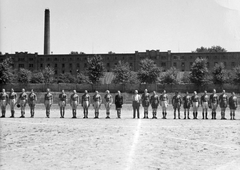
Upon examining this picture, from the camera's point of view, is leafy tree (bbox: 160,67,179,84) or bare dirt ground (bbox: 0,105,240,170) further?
leafy tree (bbox: 160,67,179,84)

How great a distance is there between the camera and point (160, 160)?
359 inches

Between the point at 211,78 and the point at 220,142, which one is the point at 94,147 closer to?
the point at 220,142

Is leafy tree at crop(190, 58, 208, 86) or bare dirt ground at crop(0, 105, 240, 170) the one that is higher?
leafy tree at crop(190, 58, 208, 86)

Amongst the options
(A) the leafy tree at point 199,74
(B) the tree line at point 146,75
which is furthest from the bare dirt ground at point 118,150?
(B) the tree line at point 146,75

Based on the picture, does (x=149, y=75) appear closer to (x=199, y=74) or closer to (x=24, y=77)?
(x=199, y=74)

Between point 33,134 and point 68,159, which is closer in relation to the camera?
point 68,159

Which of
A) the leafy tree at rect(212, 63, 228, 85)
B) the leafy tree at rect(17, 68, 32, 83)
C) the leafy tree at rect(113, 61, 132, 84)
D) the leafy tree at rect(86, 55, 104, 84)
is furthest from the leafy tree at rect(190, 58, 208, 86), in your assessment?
the leafy tree at rect(17, 68, 32, 83)

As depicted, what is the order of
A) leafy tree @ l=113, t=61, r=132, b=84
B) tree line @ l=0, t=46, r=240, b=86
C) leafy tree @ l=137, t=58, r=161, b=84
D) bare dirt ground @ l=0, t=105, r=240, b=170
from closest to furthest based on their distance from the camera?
1. bare dirt ground @ l=0, t=105, r=240, b=170
2. tree line @ l=0, t=46, r=240, b=86
3. leafy tree @ l=137, t=58, r=161, b=84
4. leafy tree @ l=113, t=61, r=132, b=84

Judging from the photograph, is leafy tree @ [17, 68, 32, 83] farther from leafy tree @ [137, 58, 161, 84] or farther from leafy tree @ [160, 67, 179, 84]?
leafy tree @ [160, 67, 179, 84]

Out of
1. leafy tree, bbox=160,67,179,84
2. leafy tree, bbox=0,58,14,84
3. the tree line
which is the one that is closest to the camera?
leafy tree, bbox=0,58,14,84

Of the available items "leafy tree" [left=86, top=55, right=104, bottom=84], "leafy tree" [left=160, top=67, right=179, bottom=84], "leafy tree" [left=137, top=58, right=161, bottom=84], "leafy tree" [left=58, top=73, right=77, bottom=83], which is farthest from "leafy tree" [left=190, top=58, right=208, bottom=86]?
"leafy tree" [left=58, top=73, right=77, bottom=83]

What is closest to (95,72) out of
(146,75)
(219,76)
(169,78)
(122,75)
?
(122,75)

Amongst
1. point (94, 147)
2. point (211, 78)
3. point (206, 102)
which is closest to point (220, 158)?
point (94, 147)

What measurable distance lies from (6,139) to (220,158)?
25.2ft
